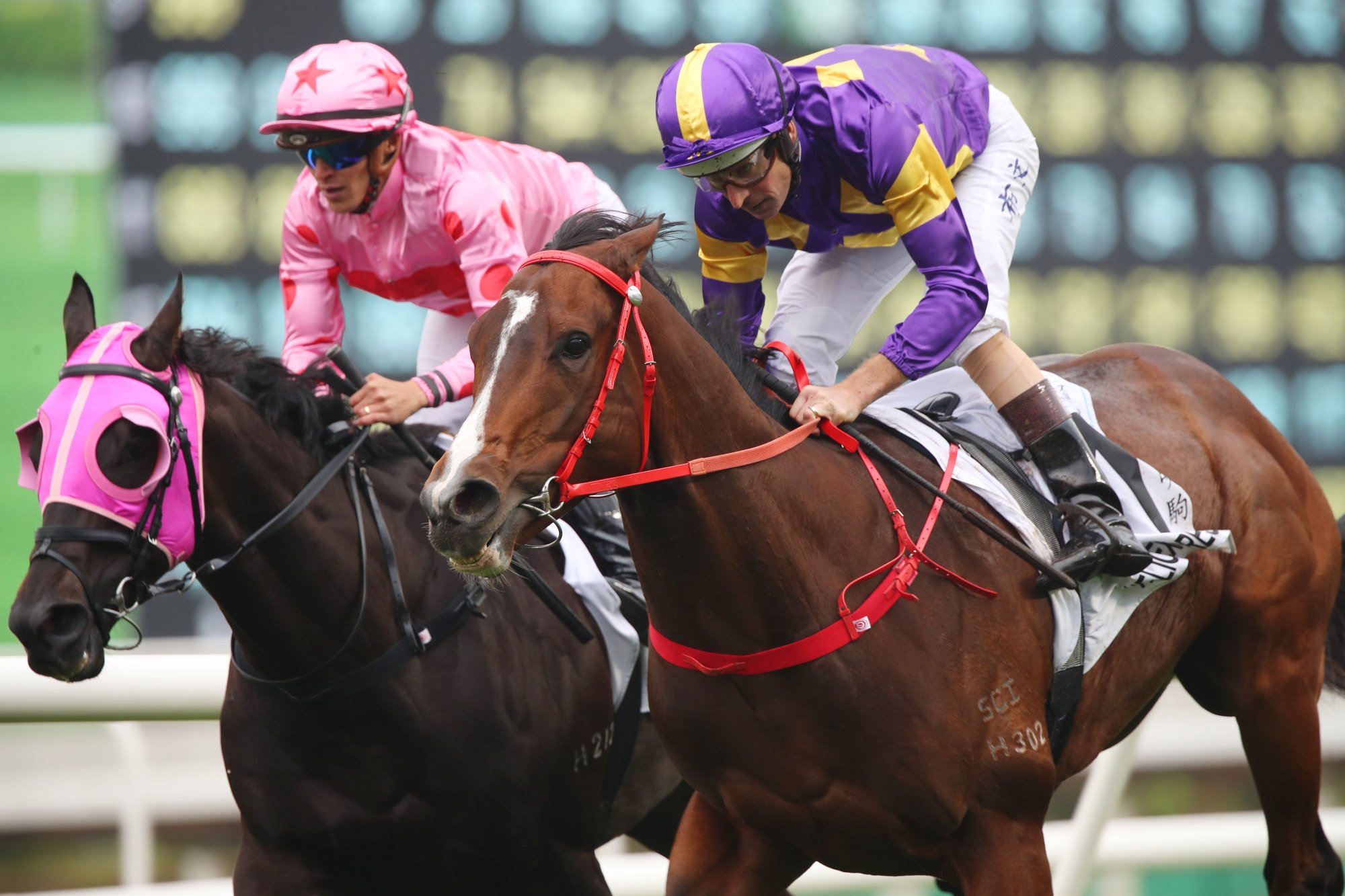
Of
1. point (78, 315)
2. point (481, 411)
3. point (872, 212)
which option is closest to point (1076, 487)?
point (872, 212)

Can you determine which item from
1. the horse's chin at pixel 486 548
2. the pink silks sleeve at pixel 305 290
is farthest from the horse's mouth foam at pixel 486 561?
the pink silks sleeve at pixel 305 290

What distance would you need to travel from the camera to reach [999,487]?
2570 millimetres

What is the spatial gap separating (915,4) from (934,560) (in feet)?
10.8

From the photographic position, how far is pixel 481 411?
6.32 feet

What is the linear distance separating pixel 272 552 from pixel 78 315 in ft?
1.61

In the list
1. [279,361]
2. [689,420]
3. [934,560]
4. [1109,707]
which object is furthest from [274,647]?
[1109,707]

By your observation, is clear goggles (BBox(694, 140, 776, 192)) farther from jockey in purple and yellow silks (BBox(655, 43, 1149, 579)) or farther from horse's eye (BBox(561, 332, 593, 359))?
horse's eye (BBox(561, 332, 593, 359))

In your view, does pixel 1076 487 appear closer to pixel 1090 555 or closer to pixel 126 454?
pixel 1090 555

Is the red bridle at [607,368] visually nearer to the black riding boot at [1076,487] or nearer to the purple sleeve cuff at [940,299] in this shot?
the purple sleeve cuff at [940,299]

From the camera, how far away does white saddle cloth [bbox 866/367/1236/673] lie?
253 cm

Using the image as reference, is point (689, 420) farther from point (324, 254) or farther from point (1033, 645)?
point (324, 254)

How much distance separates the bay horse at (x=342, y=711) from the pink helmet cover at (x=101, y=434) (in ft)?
0.19

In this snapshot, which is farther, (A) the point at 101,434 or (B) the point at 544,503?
(A) the point at 101,434

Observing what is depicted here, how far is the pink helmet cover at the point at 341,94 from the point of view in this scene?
290cm
